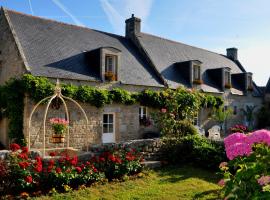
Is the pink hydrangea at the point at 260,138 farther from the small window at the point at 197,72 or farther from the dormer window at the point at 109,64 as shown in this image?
the small window at the point at 197,72

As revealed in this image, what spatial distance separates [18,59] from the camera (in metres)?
13.1

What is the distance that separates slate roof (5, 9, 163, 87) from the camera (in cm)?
1351

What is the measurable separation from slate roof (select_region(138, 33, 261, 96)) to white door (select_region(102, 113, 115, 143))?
467 centimetres

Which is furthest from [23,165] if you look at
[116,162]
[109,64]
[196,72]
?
[196,72]

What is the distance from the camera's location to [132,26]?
20.0m

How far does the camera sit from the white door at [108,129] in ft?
48.6

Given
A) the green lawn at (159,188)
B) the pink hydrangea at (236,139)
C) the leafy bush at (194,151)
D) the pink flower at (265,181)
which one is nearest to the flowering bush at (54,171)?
the green lawn at (159,188)

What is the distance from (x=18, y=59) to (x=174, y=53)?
11.7 m

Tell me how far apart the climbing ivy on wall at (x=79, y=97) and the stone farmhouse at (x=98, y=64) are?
1.12 ft

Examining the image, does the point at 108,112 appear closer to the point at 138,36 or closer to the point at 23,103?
the point at 23,103

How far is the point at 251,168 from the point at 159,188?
467 centimetres

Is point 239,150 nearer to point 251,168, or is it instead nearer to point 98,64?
point 251,168

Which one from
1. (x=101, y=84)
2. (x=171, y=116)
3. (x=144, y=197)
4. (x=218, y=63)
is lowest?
(x=144, y=197)

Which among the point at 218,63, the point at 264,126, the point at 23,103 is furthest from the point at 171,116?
the point at 264,126
